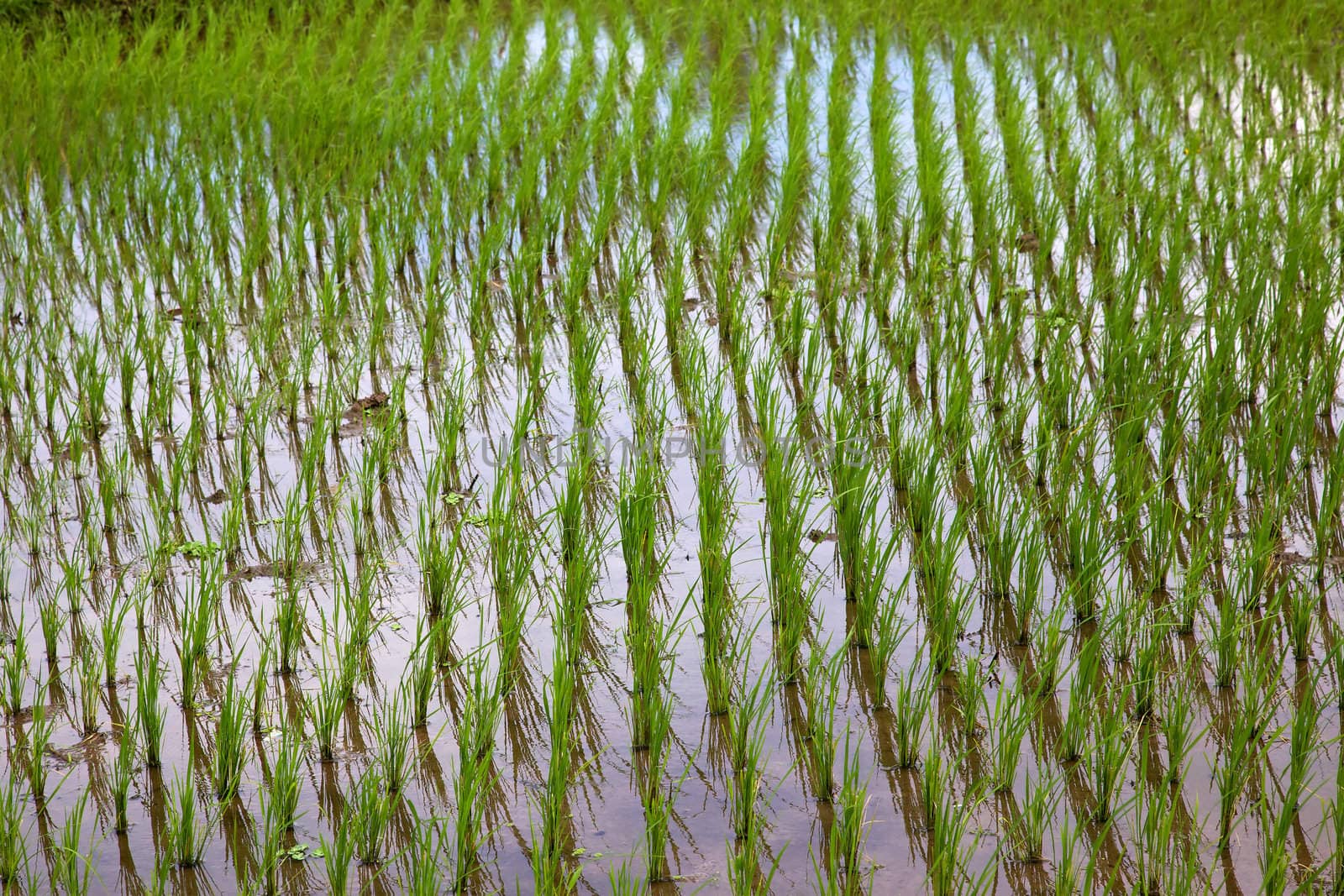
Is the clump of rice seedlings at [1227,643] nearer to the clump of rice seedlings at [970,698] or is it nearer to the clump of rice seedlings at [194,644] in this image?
the clump of rice seedlings at [970,698]

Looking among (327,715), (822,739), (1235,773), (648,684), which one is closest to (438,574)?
(327,715)

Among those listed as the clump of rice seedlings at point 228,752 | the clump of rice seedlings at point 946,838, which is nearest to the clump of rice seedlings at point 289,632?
the clump of rice seedlings at point 228,752

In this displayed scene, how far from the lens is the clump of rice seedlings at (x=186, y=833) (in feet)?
5.97

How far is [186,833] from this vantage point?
6.04 feet

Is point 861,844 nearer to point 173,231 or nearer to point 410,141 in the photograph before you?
point 173,231

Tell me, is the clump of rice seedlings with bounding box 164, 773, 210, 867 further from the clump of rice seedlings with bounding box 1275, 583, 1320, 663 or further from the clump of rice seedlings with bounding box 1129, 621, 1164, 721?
the clump of rice seedlings with bounding box 1275, 583, 1320, 663

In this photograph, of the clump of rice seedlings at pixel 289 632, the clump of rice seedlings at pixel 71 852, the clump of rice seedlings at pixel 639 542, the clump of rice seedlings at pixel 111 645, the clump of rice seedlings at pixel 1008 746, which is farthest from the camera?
the clump of rice seedlings at pixel 639 542

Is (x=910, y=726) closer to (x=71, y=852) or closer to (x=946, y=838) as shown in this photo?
(x=946, y=838)

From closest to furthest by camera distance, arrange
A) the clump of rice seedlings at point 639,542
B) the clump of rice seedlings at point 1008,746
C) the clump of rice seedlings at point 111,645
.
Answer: the clump of rice seedlings at point 1008,746
the clump of rice seedlings at point 111,645
the clump of rice seedlings at point 639,542

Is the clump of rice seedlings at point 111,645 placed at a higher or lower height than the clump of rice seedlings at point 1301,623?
higher

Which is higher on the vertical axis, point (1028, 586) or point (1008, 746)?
point (1028, 586)

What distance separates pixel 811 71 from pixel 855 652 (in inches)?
183

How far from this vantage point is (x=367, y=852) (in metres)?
1.86

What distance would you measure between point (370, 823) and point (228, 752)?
0.29 m
